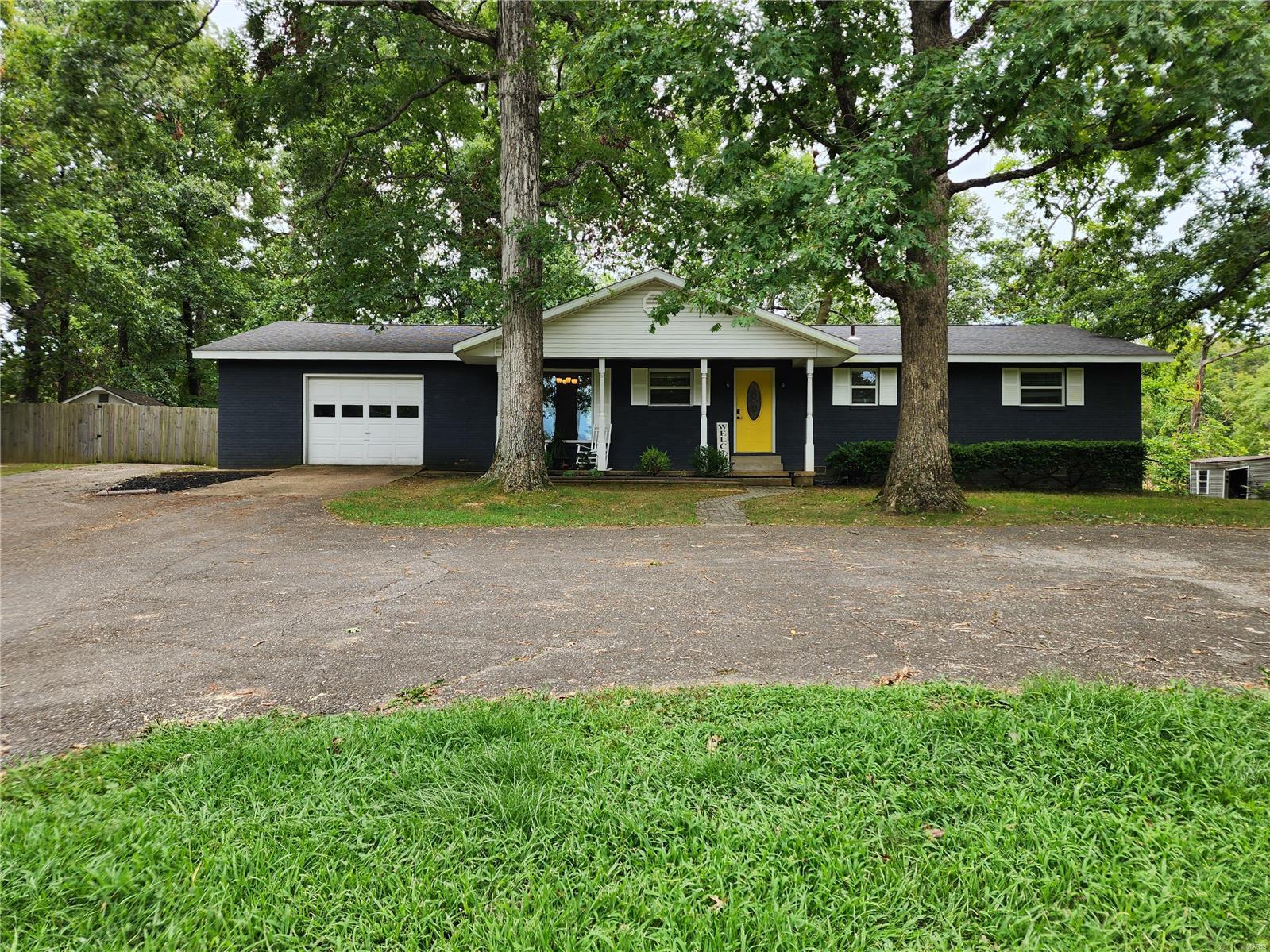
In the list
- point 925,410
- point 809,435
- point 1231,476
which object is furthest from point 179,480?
point 1231,476

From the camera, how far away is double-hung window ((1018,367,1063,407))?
15.8 meters

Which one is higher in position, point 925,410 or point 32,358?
point 32,358

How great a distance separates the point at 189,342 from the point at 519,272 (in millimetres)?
20878

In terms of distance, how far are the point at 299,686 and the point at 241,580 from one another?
2.87 m

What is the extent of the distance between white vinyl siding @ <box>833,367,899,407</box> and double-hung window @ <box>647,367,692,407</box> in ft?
12.2

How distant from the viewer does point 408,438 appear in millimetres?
16672

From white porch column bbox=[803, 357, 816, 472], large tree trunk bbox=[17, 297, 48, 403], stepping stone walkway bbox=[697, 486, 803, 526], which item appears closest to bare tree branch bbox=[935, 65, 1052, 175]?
stepping stone walkway bbox=[697, 486, 803, 526]

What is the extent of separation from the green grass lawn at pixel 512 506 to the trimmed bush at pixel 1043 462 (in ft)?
11.9

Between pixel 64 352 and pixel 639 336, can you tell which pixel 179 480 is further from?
pixel 64 352

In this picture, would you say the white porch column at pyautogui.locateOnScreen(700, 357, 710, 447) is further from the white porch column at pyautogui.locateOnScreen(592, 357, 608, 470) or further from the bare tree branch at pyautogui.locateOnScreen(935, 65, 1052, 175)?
the bare tree branch at pyautogui.locateOnScreen(935, 65, 1052, 175)

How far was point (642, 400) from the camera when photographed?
16469 millimetres

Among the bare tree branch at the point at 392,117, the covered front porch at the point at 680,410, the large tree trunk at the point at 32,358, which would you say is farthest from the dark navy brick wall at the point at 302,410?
the large tree trunk at the point at 32,358

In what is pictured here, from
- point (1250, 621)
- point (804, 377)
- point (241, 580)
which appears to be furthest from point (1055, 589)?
point (804, 377)

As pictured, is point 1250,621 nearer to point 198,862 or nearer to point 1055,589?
point 1055,589
